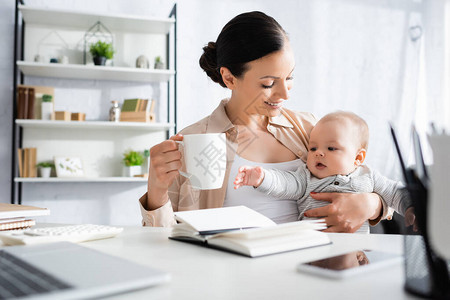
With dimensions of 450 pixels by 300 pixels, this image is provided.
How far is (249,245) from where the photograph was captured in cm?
70

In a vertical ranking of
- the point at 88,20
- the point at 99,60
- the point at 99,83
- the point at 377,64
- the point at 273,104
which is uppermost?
the point at 88,20

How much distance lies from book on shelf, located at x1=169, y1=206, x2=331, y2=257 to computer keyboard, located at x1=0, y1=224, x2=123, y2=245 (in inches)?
6.1

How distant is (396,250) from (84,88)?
270 centimetres

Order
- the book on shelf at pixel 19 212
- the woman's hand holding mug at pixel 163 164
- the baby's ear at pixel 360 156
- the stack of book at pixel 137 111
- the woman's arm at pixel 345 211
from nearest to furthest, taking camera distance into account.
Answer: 1. the book on shelf at pixel 19 212
2. the woman's hand holding mug at pixel 163 164
3. the woman's arm at pixel 345 211
4. the baby's ear at pixel 360 156
5. the stack of book at pixel 137 111

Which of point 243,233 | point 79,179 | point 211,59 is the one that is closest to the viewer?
point 243,233

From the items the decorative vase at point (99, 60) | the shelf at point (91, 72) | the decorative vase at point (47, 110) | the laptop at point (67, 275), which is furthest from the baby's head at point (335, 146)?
the decorative vase at point (47, 110)

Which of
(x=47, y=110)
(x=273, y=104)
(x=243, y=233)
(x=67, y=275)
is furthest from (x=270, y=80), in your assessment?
(x=47, y=110)

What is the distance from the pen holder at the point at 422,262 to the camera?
→ 469 millimetres

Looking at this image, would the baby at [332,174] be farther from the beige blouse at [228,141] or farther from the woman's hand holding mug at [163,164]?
the woman's hand holding mug at [163,164]

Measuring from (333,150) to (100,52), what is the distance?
2.04m

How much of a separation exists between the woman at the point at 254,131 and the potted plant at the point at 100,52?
142 cm

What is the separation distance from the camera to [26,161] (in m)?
2.73

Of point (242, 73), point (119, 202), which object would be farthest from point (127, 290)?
point (119, 202)

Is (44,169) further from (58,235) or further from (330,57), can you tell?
(330,57)
